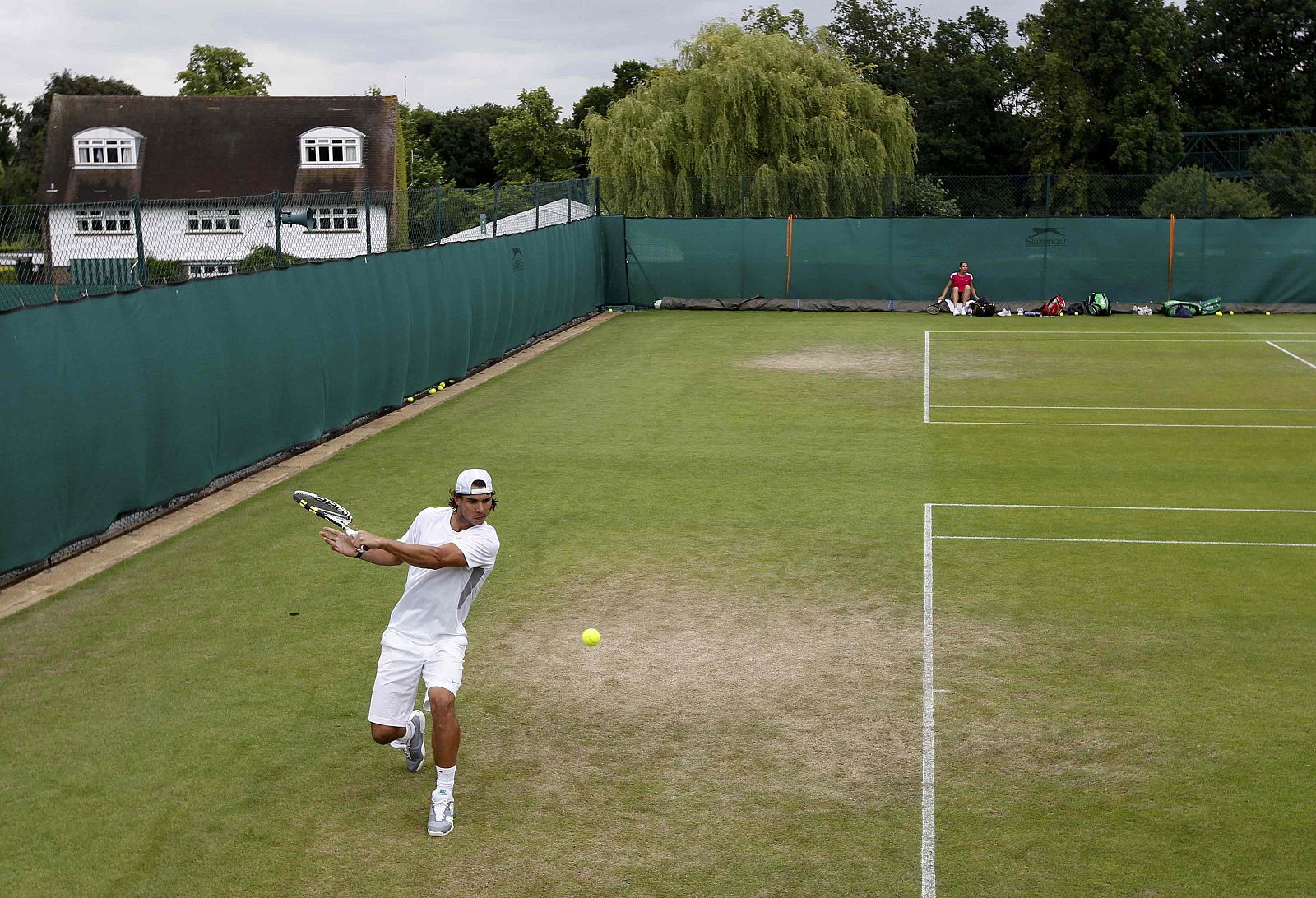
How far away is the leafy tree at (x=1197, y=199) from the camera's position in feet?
136

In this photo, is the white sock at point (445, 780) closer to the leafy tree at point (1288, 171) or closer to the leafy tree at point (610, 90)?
the leafy tree at point (1288, 171)

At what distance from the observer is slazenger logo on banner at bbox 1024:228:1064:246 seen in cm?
3294

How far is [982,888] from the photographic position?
632 centimetres

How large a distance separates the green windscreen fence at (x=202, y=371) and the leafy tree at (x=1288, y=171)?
90.1 ft

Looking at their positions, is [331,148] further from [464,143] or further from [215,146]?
[464,143]

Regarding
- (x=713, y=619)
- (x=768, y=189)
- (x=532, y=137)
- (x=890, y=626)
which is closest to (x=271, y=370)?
(x=713, y=619)

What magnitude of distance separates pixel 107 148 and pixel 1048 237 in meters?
42.5

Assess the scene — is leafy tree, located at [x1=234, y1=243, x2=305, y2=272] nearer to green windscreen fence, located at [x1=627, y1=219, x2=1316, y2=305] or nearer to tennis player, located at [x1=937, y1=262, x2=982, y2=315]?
green windscreen fence, located at [x1=627, y1=219, x2=1316, y2=305]

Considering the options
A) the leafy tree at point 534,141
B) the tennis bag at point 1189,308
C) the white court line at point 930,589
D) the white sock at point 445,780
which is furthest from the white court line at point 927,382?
the leafy tree at point 534,141

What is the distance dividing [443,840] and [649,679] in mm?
2520

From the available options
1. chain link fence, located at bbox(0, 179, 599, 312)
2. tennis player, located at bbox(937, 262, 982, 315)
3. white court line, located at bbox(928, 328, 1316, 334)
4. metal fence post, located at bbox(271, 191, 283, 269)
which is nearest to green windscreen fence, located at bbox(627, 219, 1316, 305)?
tennis player, located at bbox(937, 262, 982, 315)

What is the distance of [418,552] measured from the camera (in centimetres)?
684

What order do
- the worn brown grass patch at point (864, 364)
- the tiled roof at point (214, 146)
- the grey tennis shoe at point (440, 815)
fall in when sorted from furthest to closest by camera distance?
the tiled roof at point (214, 146)
the worn brown grass patch at point (864, 364)
the grey tennis shoe at point (440, 815)

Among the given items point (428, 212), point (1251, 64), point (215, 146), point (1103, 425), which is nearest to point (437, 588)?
point (1103, 425)
